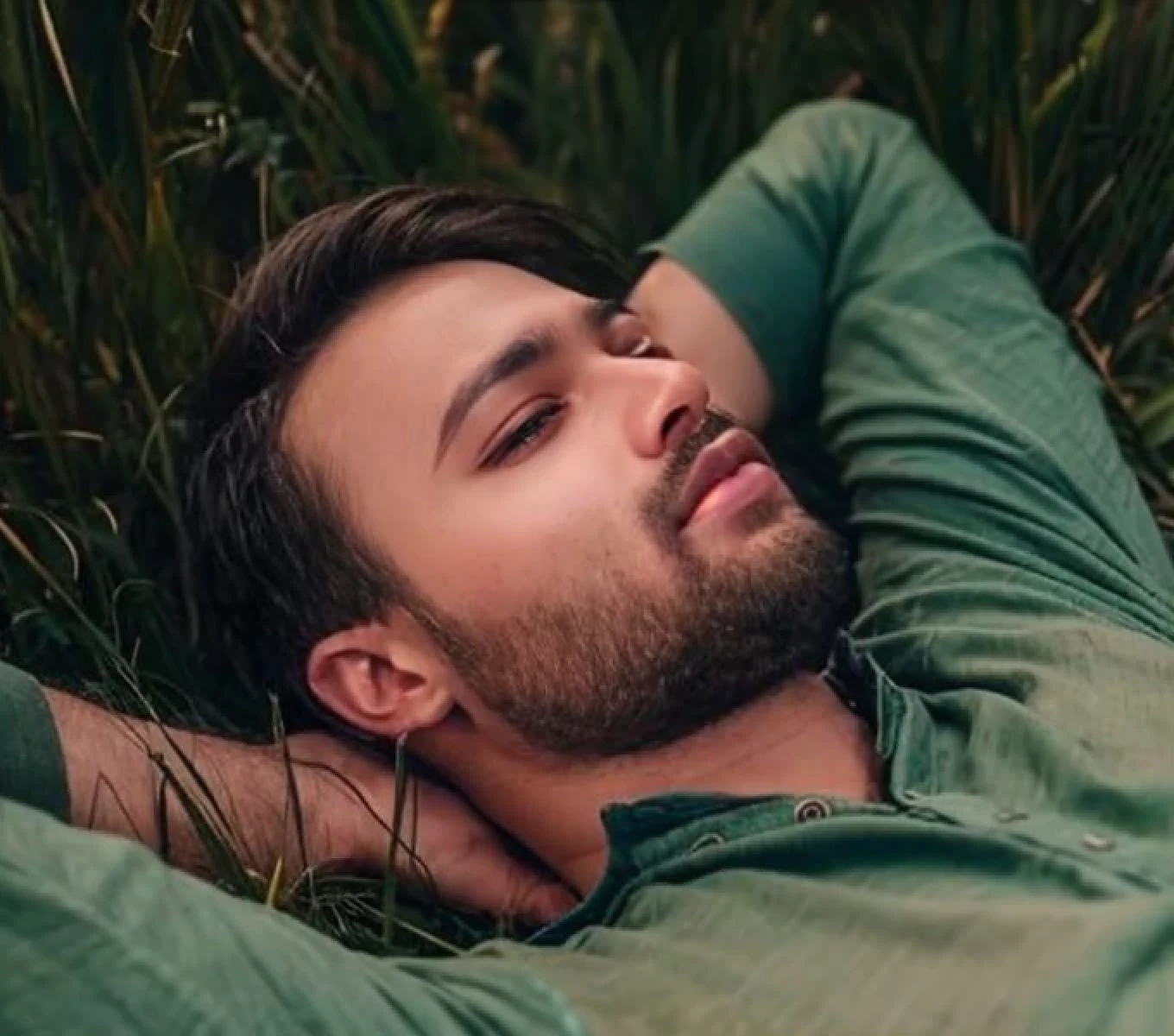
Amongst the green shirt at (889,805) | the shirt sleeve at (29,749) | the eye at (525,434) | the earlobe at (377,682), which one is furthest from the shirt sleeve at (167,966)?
the eye at (525,434)

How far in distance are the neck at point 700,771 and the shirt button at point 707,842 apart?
5 centimetres

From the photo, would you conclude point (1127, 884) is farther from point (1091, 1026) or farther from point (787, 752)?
point (787, 752)

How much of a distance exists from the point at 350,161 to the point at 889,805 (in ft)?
2.95

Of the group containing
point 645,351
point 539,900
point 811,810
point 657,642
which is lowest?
point 539,900

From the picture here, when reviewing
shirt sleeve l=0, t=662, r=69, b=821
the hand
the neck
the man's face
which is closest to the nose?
the man's face

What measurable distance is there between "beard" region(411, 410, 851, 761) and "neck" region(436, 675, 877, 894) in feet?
0.06

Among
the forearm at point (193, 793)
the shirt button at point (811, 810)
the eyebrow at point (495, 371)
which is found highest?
the eyebrow at point (495, 371)

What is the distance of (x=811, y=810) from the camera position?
1.35 meters

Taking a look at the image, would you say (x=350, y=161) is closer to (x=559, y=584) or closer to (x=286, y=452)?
(x=286, y=452)

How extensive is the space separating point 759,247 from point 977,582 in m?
0.43

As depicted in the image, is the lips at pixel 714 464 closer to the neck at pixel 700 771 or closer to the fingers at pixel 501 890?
the neck at pixel 700 771

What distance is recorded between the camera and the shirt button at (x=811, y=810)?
4.43ft

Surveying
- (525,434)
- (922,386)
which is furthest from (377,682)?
(922,386)

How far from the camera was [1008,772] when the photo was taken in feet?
4.63
